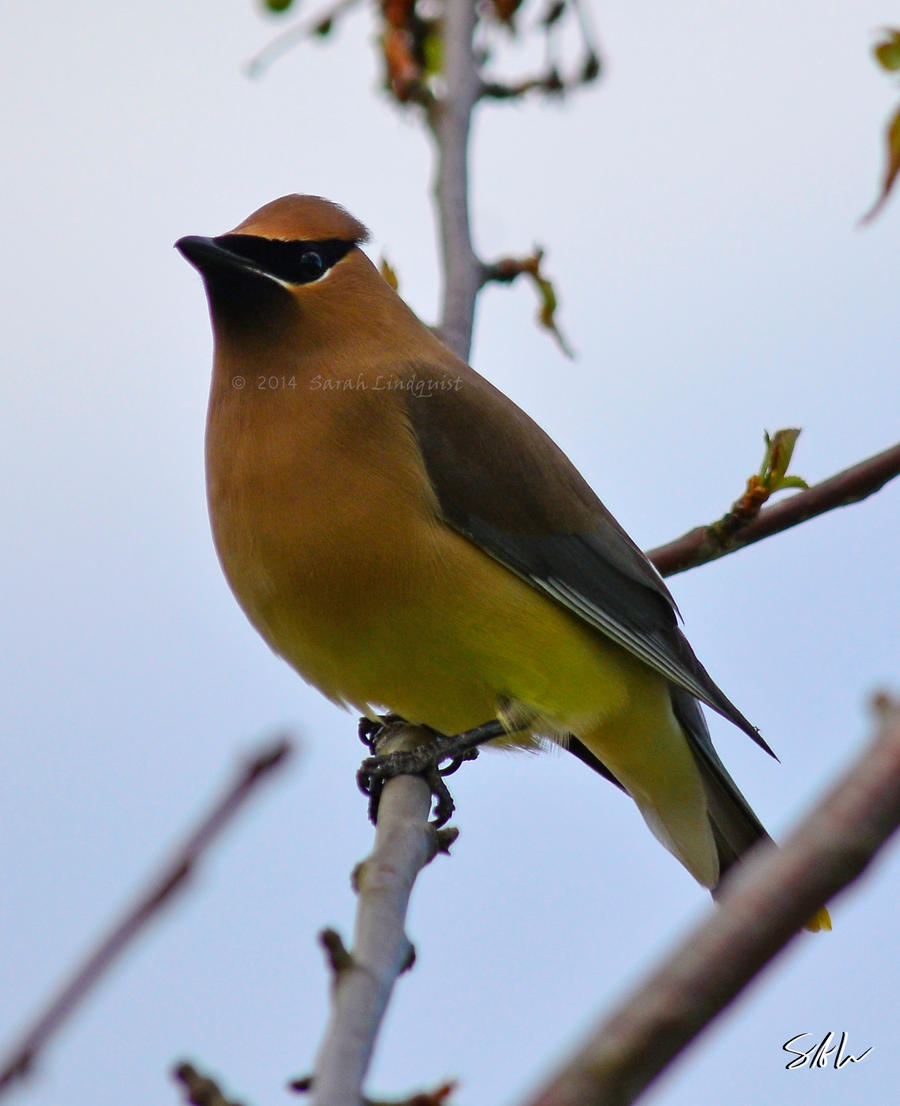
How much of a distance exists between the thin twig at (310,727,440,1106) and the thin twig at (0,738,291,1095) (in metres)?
0.27

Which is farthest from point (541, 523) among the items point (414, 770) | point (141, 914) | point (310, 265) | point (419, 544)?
point (141, 914)

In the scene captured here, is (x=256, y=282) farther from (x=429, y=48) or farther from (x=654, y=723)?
(x=654, y=723)

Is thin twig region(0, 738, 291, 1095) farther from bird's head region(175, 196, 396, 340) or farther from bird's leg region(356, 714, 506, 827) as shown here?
bird's head region(175, 196, 396, 340)

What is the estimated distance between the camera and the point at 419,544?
4.39 m

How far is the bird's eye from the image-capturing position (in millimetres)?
4836

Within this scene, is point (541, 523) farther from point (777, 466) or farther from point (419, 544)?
point (777, 466)

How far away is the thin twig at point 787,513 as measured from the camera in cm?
364

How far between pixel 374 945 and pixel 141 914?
3.92 ft

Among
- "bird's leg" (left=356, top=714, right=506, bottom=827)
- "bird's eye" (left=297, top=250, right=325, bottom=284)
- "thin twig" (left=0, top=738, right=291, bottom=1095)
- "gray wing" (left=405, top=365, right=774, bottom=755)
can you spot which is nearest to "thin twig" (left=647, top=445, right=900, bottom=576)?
"gray wing" (left=405, top=365, right=774, bottom=755)

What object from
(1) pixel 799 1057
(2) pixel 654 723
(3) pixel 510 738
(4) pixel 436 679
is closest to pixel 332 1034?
(1) pixel 799 1057

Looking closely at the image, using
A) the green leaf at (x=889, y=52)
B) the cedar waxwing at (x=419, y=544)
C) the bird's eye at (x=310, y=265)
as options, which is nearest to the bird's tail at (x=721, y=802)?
the cedar waxwing at (x=419, y=544)

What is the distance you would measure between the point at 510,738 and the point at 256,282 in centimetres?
156

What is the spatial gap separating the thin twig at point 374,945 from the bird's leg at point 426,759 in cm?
16

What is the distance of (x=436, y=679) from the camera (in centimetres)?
435
